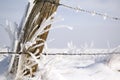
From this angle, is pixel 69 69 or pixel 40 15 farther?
pixel 69 69

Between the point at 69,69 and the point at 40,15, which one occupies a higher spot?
the point at 40,15

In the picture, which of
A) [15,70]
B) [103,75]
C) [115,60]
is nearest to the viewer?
[15,70]

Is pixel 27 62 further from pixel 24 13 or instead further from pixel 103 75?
pixel 103 75

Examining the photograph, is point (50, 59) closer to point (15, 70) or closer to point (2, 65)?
point (15, 70)

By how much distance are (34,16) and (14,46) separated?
0.35 metres

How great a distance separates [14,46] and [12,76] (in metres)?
0.28

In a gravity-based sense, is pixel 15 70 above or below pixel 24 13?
below

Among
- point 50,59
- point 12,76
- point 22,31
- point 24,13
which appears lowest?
point 12,76

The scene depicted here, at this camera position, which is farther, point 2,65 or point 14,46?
point 2,65

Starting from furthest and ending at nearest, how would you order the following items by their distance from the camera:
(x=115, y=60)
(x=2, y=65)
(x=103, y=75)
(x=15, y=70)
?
1. (x=115, y=60)
2. (x=103, y=75)
3. (x=2, y=65)
4. (x=15, y=70)

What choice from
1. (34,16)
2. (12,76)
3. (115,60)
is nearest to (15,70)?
(12,76)

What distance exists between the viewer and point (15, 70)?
2.92 metres

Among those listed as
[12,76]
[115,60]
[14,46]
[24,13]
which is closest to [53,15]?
[24,13]

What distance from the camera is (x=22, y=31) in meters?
3.01
